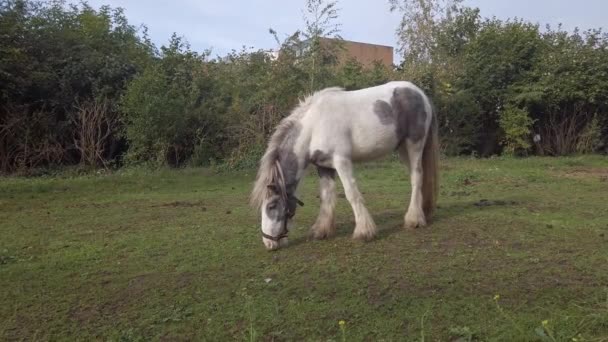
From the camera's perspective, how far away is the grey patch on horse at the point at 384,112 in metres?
6.34

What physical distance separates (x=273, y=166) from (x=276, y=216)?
22.8 inches

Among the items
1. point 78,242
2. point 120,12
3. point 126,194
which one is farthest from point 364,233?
point 120,12

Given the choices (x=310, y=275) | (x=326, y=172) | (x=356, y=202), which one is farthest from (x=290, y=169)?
(x=310, y=275)

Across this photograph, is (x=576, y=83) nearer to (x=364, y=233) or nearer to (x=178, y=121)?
(x=178, y=121)

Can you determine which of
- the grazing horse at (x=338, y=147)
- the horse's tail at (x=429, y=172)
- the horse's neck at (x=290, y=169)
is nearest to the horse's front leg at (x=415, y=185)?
the grazing horse at (x=338, y=147)

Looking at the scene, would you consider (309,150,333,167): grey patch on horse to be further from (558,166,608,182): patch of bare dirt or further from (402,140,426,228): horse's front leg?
(558,166,608,182): patch of bare dirt

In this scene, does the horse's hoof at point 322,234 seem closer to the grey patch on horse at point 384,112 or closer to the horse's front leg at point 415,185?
the horse's front leg at point 415,185

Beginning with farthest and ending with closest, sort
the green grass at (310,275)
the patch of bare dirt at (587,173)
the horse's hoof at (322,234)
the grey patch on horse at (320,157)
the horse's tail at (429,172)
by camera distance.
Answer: the patch of bare dirt at (587,173) → the horse's tail at (429,172) → the horse's hoof at (322,234) → the grey patch on horse at (320,157) → the green grass at (310,275)

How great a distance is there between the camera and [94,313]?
432cm

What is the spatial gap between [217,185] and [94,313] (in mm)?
8031

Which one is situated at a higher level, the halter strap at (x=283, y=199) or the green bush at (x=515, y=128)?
the green bush at (x=515, y=128)

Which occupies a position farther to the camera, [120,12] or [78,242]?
[120,12]

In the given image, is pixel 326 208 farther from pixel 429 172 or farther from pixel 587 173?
pixel 587 173

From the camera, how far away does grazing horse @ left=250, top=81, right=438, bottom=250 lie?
6.07m
